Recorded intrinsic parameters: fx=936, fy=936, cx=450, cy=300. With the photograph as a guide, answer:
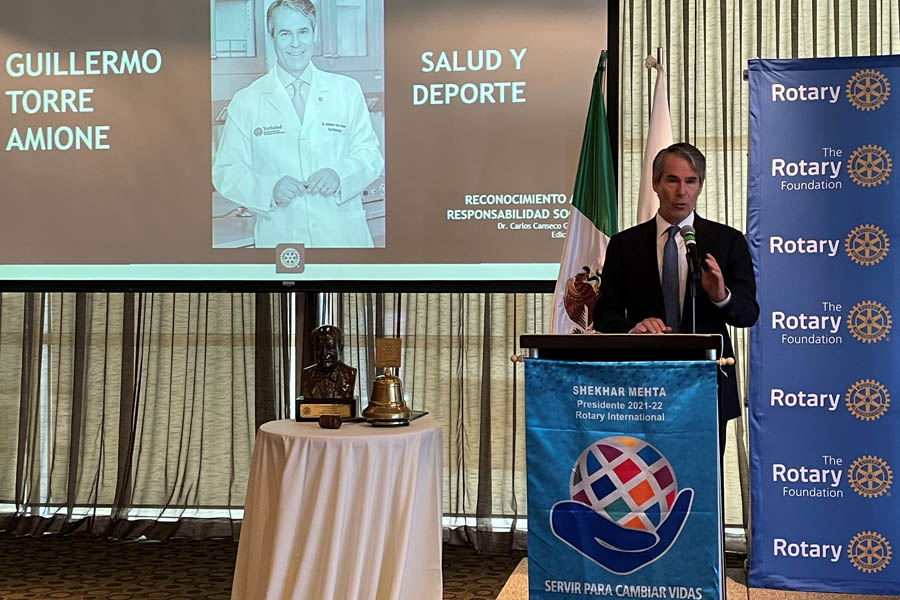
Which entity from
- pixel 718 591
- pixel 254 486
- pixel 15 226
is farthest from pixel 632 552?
pixel 15 226

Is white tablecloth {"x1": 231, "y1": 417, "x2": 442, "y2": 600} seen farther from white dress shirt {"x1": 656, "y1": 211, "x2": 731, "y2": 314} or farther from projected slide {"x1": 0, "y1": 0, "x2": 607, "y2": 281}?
projected slide {"x1": 0, "y1": 0, "x2": 607, "y2": 281}

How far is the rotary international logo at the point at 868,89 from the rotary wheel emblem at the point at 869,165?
0.47 feet

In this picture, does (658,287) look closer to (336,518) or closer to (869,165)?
(869,165)

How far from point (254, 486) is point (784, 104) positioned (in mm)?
2219

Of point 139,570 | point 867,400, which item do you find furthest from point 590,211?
point 139,570

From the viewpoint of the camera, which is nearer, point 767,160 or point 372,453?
point 372,453

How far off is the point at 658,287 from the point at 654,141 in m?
1.23

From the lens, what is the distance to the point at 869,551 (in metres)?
3.16

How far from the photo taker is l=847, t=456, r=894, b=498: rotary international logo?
10.3 ft

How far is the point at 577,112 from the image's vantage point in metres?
3.93

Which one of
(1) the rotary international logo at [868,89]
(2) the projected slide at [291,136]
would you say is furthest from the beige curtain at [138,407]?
(1) the rotary international logo at [868,89]

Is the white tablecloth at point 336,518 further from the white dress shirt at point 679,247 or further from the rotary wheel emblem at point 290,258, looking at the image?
the rotary wheel emblem at point 290,258

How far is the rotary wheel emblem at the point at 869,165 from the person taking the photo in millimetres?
3176

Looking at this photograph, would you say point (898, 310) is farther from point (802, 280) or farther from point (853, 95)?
point (853, 95)
